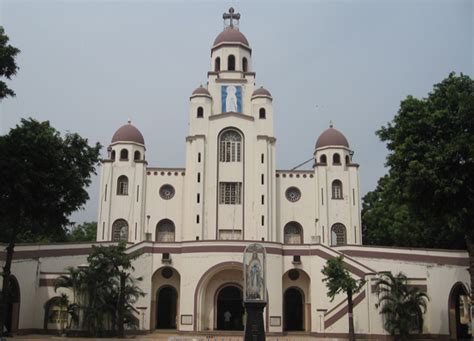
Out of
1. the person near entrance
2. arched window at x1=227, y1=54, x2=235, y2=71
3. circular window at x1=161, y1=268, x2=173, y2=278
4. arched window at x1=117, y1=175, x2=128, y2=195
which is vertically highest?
arched window at x1=227, y1=54, x2=235, y2=71

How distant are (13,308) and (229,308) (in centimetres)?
1329

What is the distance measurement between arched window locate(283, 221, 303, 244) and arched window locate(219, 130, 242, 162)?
6778mm

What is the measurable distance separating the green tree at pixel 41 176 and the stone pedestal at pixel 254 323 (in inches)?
461

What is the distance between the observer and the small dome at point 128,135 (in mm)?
46656

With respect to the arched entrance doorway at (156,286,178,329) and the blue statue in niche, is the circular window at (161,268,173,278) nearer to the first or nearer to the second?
the arched entrance doorway at (156,286,178,329)

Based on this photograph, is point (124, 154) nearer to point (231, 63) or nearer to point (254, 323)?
point (231, 63)

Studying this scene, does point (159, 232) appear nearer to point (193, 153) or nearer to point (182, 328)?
point (193, 153)

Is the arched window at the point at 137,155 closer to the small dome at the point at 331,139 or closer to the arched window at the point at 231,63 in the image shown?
the arched window at the point at 231,63

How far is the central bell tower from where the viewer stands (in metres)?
43.0

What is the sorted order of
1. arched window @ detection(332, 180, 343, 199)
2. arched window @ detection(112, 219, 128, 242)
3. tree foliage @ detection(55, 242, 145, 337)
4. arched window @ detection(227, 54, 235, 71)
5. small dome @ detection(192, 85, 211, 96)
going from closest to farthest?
1. tree foliage @ detection(55, 242, 145, 337)
2. arched window @ detection(112, 219, 128, 242)
3. small dome @ detection(192, 85, 211, 96)
4. arched window @ detection(332, 180, 343, 199)
5. arched window @ detection(227, 54, 235, 71)

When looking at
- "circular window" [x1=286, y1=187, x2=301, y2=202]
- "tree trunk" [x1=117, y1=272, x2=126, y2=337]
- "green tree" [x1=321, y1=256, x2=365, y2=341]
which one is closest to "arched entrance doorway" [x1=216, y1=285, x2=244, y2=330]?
"tree trunk" [x1=117, y1=272, x2=126, y2=337]

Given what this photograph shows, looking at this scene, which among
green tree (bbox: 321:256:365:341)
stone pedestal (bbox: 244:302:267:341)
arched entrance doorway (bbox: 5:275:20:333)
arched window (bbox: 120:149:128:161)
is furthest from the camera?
arched window (bbox: 120:149:128:161)

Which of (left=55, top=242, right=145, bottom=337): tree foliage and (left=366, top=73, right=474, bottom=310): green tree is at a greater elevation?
(left=366, top=73, right=474, bottom=310): green tree

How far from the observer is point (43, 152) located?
2650 centimetres
